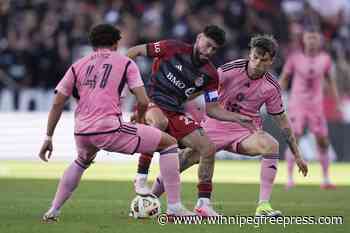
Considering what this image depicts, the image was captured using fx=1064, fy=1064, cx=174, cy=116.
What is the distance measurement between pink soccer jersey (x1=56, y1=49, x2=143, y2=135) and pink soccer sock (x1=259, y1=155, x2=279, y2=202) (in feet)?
7.38

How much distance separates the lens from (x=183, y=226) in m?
10.8

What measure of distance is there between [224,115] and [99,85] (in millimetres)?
2058

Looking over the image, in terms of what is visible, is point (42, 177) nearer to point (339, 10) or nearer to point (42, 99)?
point (42, 99)

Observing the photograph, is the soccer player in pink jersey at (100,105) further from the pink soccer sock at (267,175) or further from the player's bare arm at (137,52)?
the pink soccer sock at (267,175)

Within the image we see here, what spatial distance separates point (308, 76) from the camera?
1880 centimetres

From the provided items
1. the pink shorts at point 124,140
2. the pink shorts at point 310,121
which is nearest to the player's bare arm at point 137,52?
the pink shorts at point 124,140

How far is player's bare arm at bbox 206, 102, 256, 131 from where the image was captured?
12.2 metres

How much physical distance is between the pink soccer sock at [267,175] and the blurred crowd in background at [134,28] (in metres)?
13.2

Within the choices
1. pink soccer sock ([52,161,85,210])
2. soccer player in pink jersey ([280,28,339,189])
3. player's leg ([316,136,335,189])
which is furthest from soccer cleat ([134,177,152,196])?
soccer player in pink jersey ([280,28,339,189])

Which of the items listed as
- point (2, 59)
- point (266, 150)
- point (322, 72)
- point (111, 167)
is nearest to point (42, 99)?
point (2, 59)

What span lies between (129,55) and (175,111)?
0.89 m

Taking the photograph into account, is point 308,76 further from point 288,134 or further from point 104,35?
point 104,35

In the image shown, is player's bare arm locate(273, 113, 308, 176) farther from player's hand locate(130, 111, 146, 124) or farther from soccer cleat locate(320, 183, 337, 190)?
soccer cleat locate(320, 183, 337, 190)

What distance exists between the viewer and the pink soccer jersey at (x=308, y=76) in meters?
18.7
